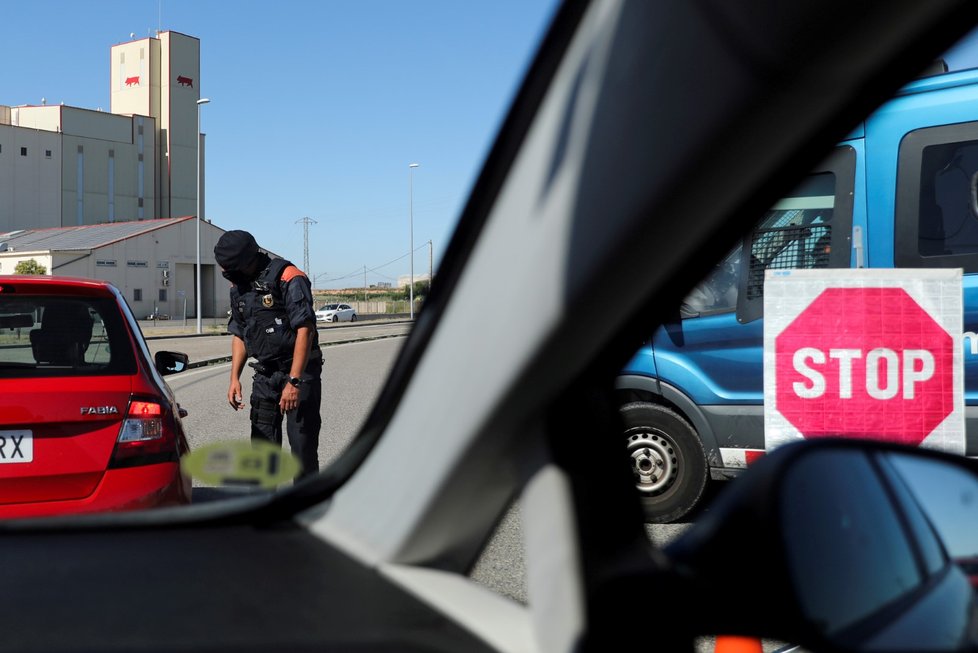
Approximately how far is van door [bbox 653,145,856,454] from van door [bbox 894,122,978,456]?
274 millimetres

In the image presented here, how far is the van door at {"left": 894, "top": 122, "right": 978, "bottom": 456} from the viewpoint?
3.68 metres

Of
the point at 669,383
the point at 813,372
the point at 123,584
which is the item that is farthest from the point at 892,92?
the point at 669,383

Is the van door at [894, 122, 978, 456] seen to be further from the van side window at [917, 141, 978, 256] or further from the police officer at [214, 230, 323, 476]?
the police officer at [214, 230, 323, 476]

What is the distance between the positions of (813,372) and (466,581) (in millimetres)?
2566

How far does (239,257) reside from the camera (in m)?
3.79

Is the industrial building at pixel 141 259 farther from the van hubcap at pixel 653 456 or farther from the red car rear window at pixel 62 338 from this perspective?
the red car rear window at pixel 62 338

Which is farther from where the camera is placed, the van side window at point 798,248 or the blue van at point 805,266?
the blue van at point 805,266

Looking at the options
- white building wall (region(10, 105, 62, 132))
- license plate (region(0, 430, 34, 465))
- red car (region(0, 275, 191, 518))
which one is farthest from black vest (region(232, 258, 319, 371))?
white building wall (region(10, 105, 62, 132))

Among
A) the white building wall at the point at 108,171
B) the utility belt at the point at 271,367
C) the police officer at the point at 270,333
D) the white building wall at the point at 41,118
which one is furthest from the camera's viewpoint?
the white building wall at the point at 108,171

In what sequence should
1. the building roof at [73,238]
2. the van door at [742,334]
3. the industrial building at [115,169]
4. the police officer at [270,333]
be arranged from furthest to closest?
the industrial building at [115,169] < the building roof at [73,238] < the police officer at [270,333] < the van door at [742,334]

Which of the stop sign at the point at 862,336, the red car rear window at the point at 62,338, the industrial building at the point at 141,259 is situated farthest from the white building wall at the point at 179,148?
the stop sign at the point at 862,336

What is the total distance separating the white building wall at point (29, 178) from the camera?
68312mm

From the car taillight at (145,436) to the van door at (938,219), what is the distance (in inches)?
119

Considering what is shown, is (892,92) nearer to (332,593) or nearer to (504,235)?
(504,235)
